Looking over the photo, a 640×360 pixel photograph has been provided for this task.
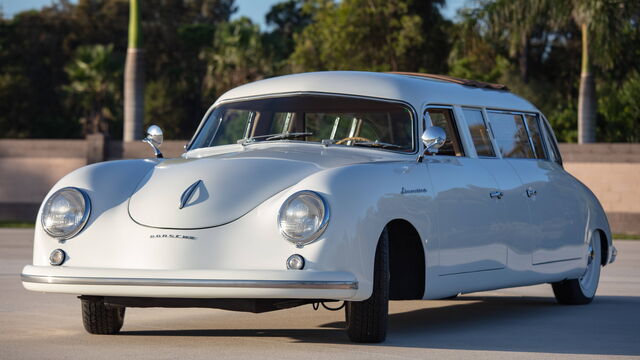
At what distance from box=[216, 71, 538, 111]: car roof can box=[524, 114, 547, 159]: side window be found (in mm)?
1133

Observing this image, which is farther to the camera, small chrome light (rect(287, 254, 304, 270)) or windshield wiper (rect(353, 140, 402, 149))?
windshield wiper (rect(353, 140, 402, 149))

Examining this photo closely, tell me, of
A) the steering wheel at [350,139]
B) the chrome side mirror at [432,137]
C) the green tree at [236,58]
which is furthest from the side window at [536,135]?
the green tree at [236,58]

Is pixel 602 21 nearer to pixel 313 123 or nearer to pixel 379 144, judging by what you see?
pixel 313 123

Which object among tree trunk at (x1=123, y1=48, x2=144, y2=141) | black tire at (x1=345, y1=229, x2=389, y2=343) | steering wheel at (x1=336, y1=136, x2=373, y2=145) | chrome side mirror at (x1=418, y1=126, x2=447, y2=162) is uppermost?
chrome side mirror at (x1=418, y1=126, x2=447, y2=162)

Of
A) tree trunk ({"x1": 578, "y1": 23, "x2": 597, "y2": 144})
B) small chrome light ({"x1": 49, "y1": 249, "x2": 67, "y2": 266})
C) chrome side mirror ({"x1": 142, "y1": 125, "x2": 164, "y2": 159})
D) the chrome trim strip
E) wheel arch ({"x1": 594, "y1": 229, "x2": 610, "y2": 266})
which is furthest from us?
tree trunk ({"x1": 578, "y1": 23, "x2": 597, "y2": 144})

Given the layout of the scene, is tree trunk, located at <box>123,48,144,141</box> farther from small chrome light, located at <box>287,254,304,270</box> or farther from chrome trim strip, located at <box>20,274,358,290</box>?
small chrome light, located at <box>287,254,304,270</box>

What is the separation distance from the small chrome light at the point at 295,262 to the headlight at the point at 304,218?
0.24 ft

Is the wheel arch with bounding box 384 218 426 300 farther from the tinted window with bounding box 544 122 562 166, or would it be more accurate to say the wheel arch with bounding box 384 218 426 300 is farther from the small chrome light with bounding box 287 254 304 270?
the tinted window with bounding box 544 122 562 166

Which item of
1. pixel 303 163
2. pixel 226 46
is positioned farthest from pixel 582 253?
pixel 226 46

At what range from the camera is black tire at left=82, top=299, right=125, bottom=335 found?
7.41 metres

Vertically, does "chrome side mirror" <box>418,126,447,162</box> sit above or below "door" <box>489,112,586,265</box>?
above

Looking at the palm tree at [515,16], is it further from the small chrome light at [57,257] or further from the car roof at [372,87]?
the small chrome light at [57,257]

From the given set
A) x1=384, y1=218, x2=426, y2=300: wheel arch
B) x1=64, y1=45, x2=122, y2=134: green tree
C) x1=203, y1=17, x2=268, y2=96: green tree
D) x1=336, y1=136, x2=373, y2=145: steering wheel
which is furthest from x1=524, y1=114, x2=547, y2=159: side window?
x1=64, y1=45, x2=122, y2=134: green tree

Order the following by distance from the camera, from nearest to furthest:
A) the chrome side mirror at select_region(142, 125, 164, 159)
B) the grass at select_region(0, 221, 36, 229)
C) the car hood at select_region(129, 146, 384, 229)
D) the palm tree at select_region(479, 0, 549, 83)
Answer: the car hood at select_region(129, 146, 384, 229), the chrome side mirror at select_region(142, 125, 164, 159), the grass at select_region(0, 221, 36, 229), the palm tree at select_region(479, 0, 549, 83)
